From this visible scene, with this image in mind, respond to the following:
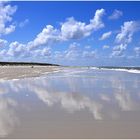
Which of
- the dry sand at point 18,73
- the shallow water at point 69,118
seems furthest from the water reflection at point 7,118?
the dry sand at point 18,73

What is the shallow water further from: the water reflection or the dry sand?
the dry sand

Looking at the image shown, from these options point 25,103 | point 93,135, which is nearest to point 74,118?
point 93,135

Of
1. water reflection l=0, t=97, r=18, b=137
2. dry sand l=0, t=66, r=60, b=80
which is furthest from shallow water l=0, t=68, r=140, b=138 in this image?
dry sand l=0, t=66, r=60, b=80

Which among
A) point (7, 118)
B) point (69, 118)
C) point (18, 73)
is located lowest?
point (7, 118)

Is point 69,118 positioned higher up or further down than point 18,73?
further down

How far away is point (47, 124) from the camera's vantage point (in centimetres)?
854

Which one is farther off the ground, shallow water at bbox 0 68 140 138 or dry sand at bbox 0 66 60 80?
dry sand at bbox 0 66 60 80

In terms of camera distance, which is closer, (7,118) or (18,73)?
(7,118)

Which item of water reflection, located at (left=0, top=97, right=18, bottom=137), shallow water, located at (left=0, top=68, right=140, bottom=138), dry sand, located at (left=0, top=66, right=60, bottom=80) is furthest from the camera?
dry sand, located at (left=0, top=66, right=60, bottom=80)

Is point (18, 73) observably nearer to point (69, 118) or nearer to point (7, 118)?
point (7, 118)

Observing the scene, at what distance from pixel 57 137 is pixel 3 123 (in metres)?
1.89

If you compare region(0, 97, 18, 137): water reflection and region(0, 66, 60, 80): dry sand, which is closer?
region(0, 97, 18, 137): water reflection

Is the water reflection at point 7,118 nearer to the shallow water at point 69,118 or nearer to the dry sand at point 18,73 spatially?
the shallow water at point 69,118

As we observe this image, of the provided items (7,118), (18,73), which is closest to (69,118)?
(7,118)
